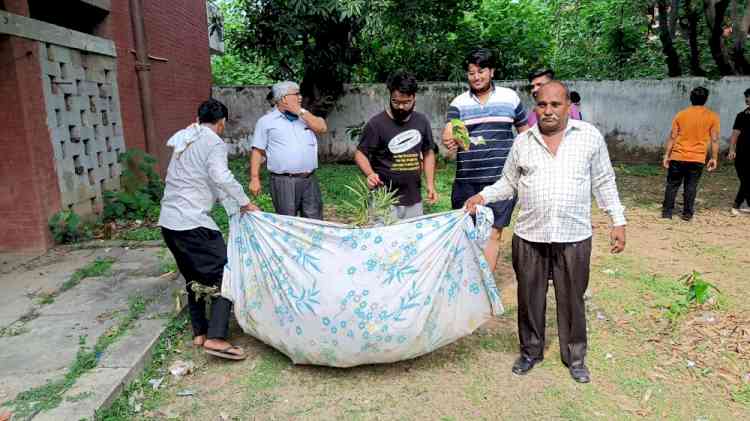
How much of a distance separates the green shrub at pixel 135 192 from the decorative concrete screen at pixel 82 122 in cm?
12

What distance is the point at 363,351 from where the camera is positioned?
303 cm

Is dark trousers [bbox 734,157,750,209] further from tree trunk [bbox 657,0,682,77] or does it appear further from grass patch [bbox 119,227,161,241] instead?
grass patch [bbox 119,227,161,241]

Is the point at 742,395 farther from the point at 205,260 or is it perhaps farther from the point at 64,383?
the point at 64,383

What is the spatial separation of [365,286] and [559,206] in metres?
1.12

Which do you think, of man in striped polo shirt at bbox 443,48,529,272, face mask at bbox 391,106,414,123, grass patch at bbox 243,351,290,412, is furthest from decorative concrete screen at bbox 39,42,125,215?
man in striped polo shirt at bbox 443,48,529,272

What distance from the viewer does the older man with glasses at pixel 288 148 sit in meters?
4.18

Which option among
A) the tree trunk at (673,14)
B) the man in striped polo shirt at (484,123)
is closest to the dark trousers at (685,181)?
the man in striped polo shirt at (484,123)

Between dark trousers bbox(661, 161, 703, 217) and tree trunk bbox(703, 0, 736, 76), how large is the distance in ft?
17.7

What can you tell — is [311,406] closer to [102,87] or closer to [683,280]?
[683,280]

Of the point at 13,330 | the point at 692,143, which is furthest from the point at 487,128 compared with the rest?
the point at 692,143

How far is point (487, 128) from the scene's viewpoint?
12.6 feet

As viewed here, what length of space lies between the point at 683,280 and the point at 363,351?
10.1ft

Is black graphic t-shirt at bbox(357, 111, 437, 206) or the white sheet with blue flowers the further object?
black graphic t-shirt at bbox(357, 111, 437, 206)

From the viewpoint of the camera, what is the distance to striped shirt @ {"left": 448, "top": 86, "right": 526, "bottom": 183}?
3838mm
